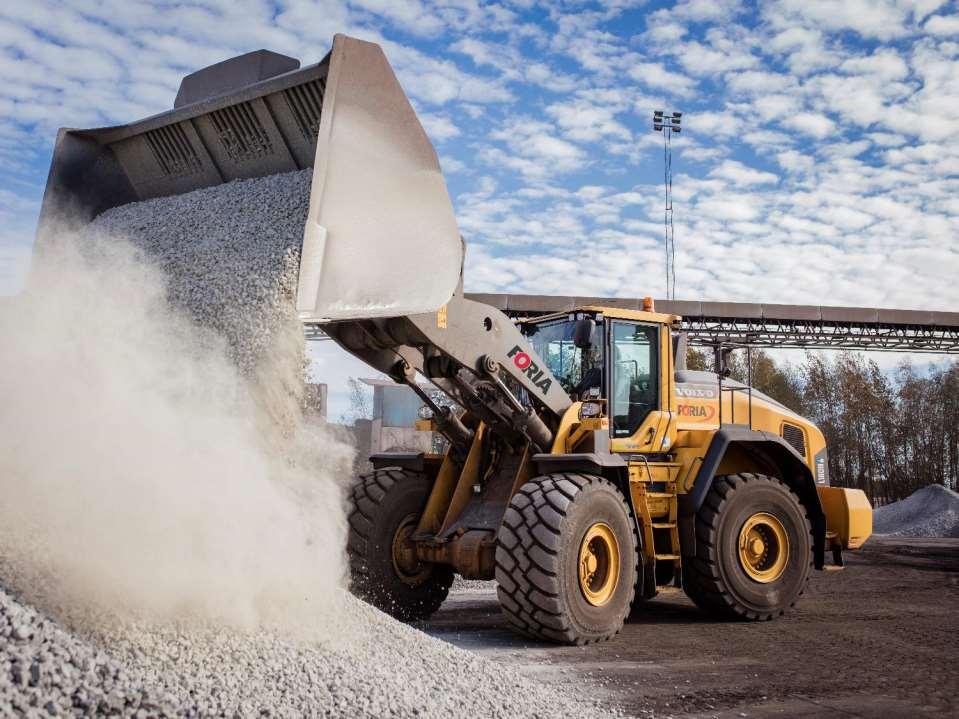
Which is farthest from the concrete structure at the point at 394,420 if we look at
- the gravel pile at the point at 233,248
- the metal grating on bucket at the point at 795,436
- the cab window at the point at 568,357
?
the gravel pile at the point at 233,248

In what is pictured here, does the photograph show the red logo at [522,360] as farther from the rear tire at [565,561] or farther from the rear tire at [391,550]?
the rear tire at [391,550]

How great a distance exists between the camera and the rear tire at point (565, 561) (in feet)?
19.9

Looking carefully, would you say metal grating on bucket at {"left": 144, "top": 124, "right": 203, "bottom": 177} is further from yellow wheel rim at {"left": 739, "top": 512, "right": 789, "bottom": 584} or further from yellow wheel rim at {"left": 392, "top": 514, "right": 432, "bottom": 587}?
yellow wheel rim at {"left": 739, "top": 512, "right": 789, "bottom": 584}

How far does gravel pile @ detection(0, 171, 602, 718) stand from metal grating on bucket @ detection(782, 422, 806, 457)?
5004 millimetres

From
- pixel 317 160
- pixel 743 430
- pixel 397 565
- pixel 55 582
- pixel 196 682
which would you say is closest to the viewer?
pixel 196 682

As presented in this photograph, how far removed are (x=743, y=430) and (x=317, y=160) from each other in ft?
16.0

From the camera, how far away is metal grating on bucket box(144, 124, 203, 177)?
19.4 ft

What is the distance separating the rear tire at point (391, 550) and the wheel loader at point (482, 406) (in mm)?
17

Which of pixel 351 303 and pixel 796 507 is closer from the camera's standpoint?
pixel 351 303

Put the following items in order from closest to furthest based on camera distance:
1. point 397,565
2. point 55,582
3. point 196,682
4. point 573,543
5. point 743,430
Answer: point 196,682 < point 55,582 < point 573,543 < point 397,565 < point 743,430

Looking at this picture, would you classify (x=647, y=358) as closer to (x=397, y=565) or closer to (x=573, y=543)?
(x=573, y=543)

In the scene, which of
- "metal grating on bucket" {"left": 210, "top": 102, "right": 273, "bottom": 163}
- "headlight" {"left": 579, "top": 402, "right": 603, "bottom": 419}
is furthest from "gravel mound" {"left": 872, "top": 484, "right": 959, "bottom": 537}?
"metal grating on bucket" {"left": 210, "top": 102, "right": 273, "bottom": 163}

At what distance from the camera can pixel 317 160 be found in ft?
15.3

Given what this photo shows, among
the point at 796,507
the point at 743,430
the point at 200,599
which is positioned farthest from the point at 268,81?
the point at 796,507
